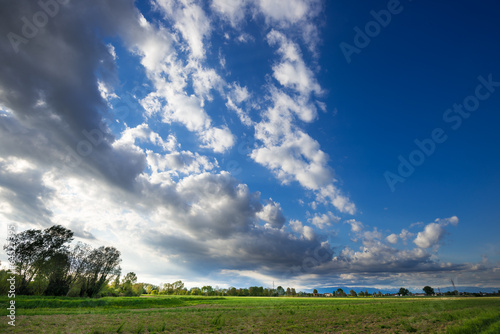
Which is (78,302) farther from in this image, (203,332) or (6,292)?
(203,332)

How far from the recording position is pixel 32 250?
62.9 metres

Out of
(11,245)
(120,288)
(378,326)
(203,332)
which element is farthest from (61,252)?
(378,326)

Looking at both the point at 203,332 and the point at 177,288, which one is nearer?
the point at 203,332

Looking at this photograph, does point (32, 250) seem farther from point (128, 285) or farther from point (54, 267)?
point (128, 285)

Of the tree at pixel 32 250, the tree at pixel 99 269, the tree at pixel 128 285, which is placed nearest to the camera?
the tree at pixel 32 250

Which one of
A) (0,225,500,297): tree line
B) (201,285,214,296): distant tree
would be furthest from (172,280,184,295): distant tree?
(0,225,500,297): tree line

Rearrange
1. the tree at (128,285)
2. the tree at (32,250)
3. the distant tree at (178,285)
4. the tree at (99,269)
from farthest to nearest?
the distant tree at (178,285) → the tree at (128,285) → the tree at (99,269) → the tree at (32,250)

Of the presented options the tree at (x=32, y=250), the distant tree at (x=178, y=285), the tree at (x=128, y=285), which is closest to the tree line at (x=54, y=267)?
the tree at (x=32, y=250)

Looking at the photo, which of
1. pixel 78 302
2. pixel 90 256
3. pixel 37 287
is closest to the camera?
pixel 78 302

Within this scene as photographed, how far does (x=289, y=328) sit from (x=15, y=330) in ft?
88.9

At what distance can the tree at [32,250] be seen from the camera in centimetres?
5782

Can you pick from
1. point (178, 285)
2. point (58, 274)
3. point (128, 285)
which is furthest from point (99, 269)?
point (178, 285)

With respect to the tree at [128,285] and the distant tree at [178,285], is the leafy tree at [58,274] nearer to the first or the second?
the tree at [128,285]

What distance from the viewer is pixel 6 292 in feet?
152
